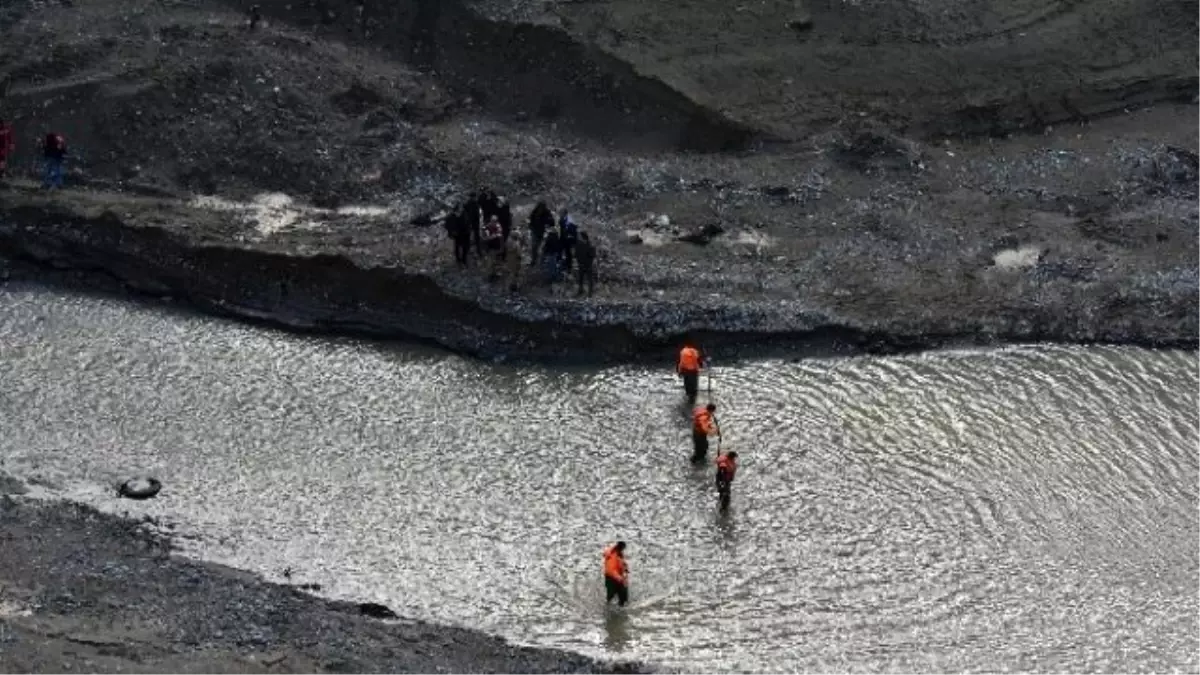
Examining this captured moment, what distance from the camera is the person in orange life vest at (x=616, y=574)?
21.9 metres

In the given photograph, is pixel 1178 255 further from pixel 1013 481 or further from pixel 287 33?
pixel 287 33

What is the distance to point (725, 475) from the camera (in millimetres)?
23984

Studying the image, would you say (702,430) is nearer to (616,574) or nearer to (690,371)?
(690,371)

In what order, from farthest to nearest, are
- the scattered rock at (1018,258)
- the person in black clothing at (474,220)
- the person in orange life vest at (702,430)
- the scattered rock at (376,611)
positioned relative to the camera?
the scattered rock at (1018,258) → the person in black clothing at (474,220) → the person in orange life vest at (702,430) → the scattered rock at (376,611)

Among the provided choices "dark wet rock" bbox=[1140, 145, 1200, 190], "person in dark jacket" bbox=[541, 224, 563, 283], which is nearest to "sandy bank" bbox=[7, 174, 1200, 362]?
"person in dark jacket" bbox=[541, 224, 563, 283]

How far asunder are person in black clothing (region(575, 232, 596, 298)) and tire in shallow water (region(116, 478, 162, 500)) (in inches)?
329

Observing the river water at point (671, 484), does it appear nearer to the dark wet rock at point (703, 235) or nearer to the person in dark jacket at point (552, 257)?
the person in dark jacket at point (552, 257)

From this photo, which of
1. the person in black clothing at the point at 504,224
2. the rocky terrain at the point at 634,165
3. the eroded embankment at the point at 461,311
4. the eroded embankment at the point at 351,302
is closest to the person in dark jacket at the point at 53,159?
the rocky terrain at the point at 634,165

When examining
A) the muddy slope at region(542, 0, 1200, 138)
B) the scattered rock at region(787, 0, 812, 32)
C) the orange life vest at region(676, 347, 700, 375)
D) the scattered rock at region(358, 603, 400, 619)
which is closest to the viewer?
the scattered rock at region(358, 603, 400, 619)

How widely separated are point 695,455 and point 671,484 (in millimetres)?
689

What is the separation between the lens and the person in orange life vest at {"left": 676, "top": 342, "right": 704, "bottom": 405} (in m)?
26.8

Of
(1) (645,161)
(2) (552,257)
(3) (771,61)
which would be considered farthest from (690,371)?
(3) (771,61)

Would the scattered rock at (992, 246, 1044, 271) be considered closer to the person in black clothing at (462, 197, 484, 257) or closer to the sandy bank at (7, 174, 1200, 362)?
the sandy bank at (7, 174, 1200, 362)

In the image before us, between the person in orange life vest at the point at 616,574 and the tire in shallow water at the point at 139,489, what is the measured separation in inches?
293
